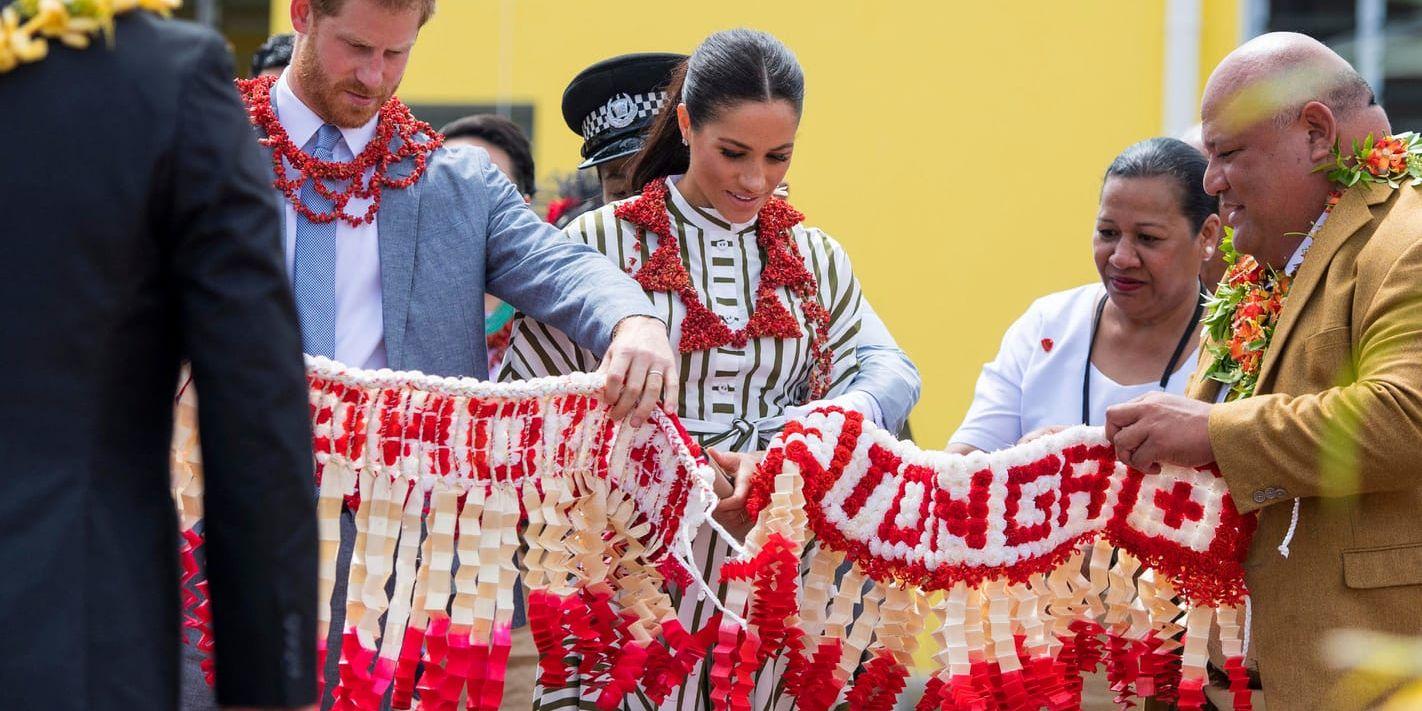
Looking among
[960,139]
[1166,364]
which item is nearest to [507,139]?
[1166,364]

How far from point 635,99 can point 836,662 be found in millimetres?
1852

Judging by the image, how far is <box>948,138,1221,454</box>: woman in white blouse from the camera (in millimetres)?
4012

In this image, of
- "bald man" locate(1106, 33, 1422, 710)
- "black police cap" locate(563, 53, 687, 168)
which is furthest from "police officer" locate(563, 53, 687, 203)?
"bald man" locate(1106, 33, 1422, 710)

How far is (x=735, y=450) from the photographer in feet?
10.9

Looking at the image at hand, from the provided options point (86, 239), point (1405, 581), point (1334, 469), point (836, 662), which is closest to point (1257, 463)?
point (1334, 469)

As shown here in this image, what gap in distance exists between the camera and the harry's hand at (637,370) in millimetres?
2916

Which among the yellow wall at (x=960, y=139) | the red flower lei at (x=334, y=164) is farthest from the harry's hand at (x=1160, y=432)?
the yellow wall at (x=960, y=139)

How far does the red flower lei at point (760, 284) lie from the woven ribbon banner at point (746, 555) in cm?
35

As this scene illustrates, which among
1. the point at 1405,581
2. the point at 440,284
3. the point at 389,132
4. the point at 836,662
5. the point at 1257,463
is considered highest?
the point at 389,132

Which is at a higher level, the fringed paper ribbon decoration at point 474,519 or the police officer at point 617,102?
the police officer at point 617,102

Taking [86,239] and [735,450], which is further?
[735,450]

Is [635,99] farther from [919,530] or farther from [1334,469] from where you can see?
[1334,469]

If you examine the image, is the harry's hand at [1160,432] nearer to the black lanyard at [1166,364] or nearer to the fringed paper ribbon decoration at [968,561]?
the fringed paper ribbon decoration at [968,561]

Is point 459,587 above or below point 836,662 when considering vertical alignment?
above
